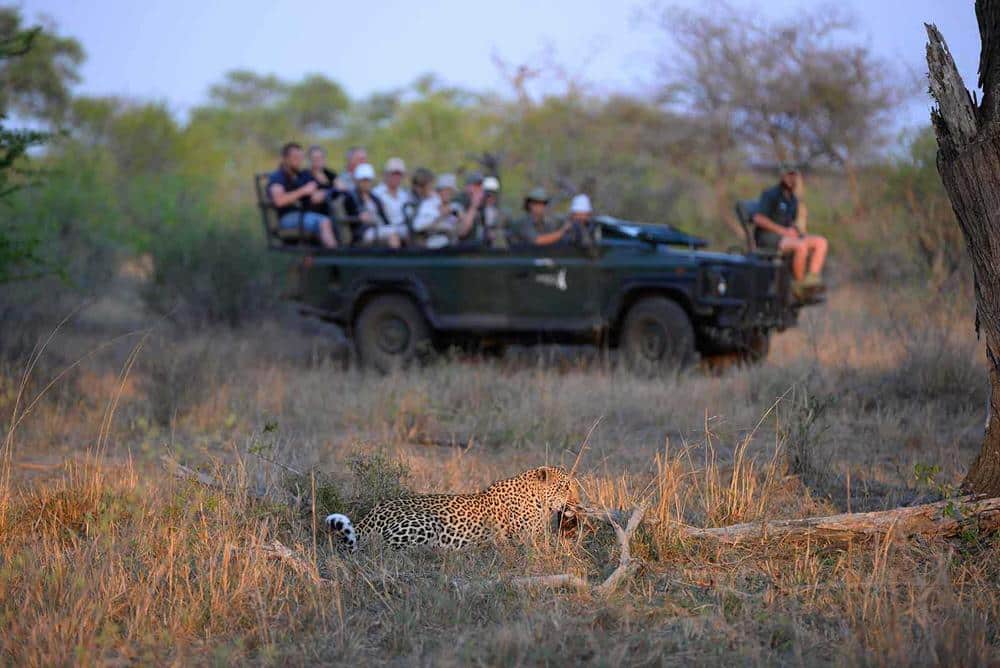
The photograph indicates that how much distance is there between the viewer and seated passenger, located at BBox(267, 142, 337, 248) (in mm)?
11672

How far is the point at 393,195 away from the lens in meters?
12.3

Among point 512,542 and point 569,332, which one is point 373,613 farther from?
point 569,332

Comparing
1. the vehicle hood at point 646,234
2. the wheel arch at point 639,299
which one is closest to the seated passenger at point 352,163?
the vehicle hood at point 646,234

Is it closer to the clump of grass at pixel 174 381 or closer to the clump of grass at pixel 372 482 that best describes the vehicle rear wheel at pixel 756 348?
the clump of grass at pixel 174 381

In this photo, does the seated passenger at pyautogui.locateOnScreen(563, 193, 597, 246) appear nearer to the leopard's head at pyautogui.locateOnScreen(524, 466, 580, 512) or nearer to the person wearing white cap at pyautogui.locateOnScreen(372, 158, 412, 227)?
the person wearing white cap at pyautogui.locateOnScreen(372, 158, 412, 227)

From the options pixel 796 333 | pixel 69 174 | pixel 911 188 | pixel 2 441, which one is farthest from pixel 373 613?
pixel 69 174

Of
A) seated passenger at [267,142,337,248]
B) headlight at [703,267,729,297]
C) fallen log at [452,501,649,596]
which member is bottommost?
fallen log at [452,501,649,596]

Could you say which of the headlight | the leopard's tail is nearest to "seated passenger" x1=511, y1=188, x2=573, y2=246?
the headlight

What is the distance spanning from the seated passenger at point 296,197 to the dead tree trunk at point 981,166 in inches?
291

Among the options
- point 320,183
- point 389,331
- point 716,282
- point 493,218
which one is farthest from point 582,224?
point 320,183

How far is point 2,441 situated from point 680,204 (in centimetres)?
1375

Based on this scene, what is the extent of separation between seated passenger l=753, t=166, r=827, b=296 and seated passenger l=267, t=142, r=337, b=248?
435cm

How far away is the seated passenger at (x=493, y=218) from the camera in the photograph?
1120 centimetres

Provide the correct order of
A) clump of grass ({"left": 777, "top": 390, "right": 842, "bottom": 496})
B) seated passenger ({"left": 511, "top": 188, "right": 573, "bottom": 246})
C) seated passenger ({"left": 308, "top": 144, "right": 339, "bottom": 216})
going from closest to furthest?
clump of grass ({"left": 777, "top": 390, "right": 842, "bottom": 496}) → seated passenger ({"left": 511, "top": 188, "right": 573, "bottom": 246}) → seated passenger ({"left": 308, "top": 144, "right": 339, "bottom": 216})
